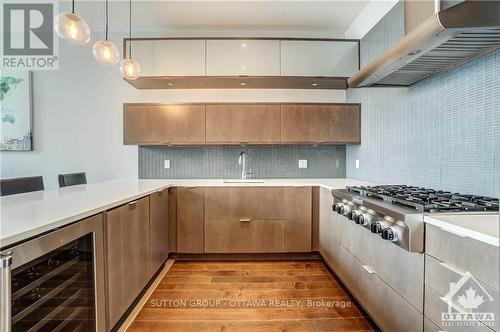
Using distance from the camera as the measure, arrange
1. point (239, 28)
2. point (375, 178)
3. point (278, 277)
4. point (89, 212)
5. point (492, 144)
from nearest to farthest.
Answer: point (89, 212) < point (492, 144) < point (278, 277) < point (375, 178) < point (239, 28)

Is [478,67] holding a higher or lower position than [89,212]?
higher

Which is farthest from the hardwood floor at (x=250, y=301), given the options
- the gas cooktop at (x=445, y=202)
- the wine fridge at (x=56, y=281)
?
the gas cooktop at (x=445, y=202)

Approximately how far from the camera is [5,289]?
85cm

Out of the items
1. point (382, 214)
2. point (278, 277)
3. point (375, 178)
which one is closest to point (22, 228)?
point (382, 214)

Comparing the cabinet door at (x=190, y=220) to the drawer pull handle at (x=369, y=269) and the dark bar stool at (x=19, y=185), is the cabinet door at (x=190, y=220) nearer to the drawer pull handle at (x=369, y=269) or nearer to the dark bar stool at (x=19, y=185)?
the dark bar stool at (x=19, y=185)

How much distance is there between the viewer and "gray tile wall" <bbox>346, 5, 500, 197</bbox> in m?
1.53

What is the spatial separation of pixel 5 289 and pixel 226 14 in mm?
3011

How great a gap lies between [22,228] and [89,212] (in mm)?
373

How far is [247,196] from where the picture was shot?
2.96 meters

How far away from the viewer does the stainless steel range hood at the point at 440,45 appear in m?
1.17

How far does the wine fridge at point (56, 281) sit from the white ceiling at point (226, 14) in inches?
96.0

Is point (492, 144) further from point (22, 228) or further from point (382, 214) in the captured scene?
point (22, 228)

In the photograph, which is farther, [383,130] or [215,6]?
[215,6]

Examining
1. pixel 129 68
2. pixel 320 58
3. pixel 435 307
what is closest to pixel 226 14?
pixel 320 58
